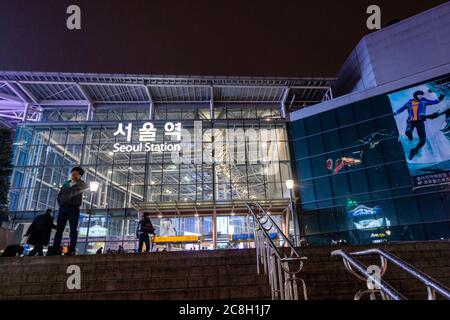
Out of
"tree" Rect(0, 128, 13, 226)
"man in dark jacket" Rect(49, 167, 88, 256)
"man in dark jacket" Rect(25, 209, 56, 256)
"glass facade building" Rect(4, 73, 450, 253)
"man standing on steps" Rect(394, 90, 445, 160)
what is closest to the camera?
"man in dark jacket" Rect(49, 167, 88, 256)

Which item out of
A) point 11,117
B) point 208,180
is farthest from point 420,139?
point 11,117

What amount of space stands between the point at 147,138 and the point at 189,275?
2099 cm

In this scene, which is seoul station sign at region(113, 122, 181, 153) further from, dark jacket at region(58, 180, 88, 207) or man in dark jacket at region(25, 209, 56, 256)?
dark jacket at region(58, 180, 88, 207)

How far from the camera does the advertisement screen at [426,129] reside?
60.1 feet

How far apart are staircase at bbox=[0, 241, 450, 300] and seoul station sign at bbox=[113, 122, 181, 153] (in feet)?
63.4

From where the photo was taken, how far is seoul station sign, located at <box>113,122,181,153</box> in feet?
80.6

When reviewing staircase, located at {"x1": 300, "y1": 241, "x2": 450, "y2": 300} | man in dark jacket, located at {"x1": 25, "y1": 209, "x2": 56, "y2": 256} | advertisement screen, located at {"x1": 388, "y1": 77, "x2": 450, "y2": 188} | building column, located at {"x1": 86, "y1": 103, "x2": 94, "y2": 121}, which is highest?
building column, located at {"x1": 86, "y1": 103, "x2": 94, "y2": 121}

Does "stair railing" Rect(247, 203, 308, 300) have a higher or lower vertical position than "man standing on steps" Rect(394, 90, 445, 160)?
lower

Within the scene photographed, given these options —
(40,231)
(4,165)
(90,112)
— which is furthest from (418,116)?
(90,112)

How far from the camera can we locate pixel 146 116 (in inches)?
1146

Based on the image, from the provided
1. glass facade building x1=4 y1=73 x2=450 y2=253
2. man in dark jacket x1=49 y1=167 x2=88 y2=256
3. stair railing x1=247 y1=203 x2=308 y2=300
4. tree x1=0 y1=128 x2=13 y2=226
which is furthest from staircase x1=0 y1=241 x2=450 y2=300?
glass facade building x1=4 y1=73 x2=450 y2=253

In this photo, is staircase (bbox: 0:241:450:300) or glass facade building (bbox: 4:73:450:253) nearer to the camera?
staircase (bbox: 0:241:450:300)

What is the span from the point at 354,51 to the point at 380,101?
6.03 metres
